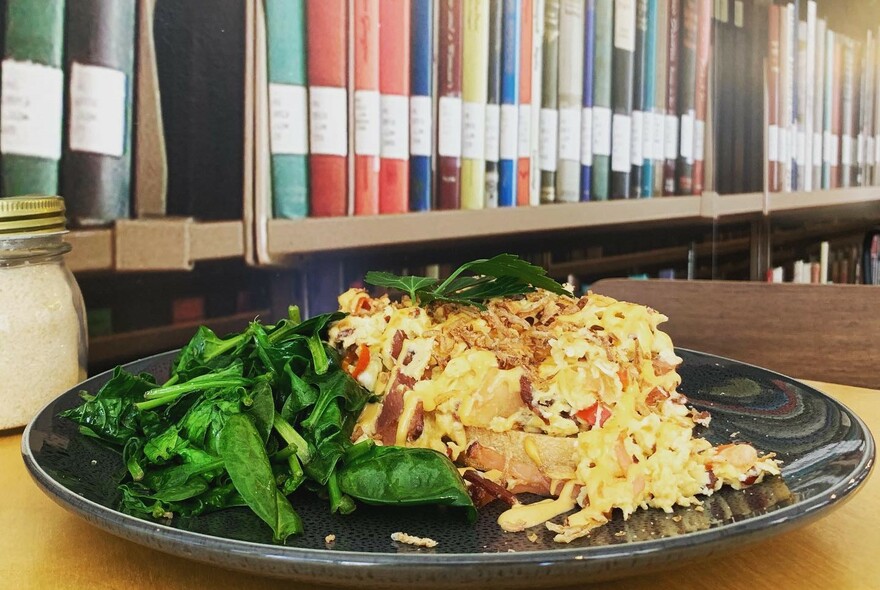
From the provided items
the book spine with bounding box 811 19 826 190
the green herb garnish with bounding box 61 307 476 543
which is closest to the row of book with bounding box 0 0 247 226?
the green herb garnish with bounding box 61 307 476 543

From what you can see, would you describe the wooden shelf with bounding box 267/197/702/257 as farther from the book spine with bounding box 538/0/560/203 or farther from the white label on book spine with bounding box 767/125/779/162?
the white label on book spine with bounding box 767/125/779/162

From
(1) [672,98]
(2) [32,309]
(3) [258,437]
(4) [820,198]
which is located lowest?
(3) [258,437]

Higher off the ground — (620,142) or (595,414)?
(620,142)

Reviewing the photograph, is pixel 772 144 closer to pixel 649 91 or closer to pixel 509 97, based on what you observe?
pixel 649 91

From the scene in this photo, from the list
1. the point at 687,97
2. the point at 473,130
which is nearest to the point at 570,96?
the point at 473,130

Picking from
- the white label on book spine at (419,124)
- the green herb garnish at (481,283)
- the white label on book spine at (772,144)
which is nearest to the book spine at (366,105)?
the white label on book spine at (419,124)

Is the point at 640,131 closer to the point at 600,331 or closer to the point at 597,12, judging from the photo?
the point at 597,12

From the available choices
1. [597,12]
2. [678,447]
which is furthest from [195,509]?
[597,12]

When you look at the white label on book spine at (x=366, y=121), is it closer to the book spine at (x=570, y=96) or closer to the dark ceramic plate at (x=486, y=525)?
the book spine at (x=570, y=96)
